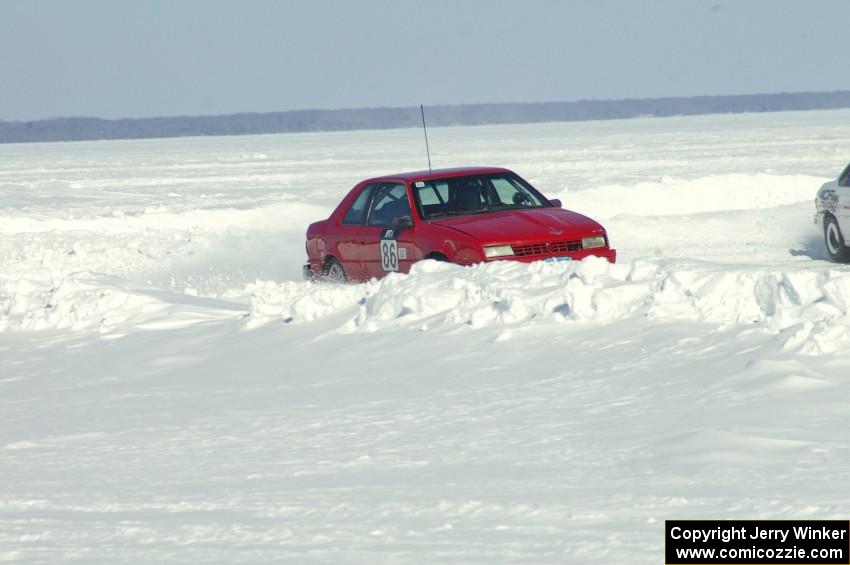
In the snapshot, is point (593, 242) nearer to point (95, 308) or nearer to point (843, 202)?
point (95, 308)

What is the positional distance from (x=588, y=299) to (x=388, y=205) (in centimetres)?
386

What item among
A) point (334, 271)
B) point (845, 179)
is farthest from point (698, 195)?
point (334, 271)

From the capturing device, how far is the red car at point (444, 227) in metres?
11.1

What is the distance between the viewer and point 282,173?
45.8 meters

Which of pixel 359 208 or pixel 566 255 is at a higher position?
pixel 359 208

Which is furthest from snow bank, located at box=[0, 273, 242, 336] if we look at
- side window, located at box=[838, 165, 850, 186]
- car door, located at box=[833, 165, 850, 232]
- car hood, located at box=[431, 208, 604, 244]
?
side window, located at box=[838, 165, 850, 186]

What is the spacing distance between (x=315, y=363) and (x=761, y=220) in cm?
1483

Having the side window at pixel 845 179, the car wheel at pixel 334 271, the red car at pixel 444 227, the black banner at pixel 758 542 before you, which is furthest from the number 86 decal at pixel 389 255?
the black banner at pixel 758 542

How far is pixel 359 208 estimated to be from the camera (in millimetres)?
12758

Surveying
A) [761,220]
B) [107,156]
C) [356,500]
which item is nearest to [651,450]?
[356,500]

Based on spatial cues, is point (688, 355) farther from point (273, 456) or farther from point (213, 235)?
point (213, 235)

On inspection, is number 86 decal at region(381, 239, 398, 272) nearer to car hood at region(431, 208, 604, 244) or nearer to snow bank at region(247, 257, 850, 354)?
car hood at region(431, 208, 604, 244)

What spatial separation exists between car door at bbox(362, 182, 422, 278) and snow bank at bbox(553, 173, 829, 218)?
47.5 feet

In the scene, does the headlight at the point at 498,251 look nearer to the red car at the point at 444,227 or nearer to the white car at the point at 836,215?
the red car at the point at 444,227
